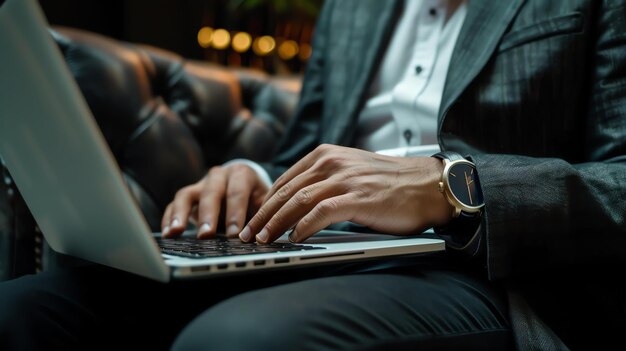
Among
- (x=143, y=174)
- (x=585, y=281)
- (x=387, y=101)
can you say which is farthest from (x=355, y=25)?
(x=585, y=281)

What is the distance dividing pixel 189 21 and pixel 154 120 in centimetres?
109

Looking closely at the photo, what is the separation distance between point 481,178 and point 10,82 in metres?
0.48

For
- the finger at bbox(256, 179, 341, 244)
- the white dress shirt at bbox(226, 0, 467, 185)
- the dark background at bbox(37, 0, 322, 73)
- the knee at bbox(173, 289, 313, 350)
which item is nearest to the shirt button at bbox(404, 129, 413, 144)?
the white dress shirt at bbox(226, 0, 467, 185)

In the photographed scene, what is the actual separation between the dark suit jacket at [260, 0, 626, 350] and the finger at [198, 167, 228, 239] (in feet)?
1.06

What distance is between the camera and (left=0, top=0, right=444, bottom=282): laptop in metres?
0.40

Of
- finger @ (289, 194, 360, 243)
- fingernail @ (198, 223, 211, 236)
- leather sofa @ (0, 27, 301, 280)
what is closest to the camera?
finger @ (289, 194, 360, 243)

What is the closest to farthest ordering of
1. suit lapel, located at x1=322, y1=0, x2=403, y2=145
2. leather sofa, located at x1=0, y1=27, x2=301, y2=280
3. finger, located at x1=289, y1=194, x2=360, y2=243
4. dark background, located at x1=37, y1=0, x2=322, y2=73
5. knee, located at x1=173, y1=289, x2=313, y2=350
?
knee, located at x1=173, y1=289, x2=313, y2=350 → finger, located at x1=289, y1=194, x2=360, y2=243 → leather sofa, located at x1=0, y1=27, x2=301, y2=280 → suit lapel, located at x1=322, y1=0, x2=403, y2=145 → dark background, located at x1=37, y1=0, x2=322, y2=73

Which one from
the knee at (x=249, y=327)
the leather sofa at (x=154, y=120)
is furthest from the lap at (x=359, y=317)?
the leather sofa at (x=154, y=120)

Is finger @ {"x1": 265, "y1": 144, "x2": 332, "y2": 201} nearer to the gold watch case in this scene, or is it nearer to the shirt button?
the gold watch case

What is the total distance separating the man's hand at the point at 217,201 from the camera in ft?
2.36

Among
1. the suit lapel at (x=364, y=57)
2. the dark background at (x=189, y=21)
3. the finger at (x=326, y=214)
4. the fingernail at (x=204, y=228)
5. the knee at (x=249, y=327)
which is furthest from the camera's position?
the dark background at (x=189, y=21)

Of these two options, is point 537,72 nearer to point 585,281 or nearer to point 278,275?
point 585,281

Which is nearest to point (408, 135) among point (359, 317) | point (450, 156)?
point (450, 156)

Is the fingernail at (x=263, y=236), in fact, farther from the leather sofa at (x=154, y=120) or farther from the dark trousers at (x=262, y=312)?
the leather sofa at (x=154, y=120)
